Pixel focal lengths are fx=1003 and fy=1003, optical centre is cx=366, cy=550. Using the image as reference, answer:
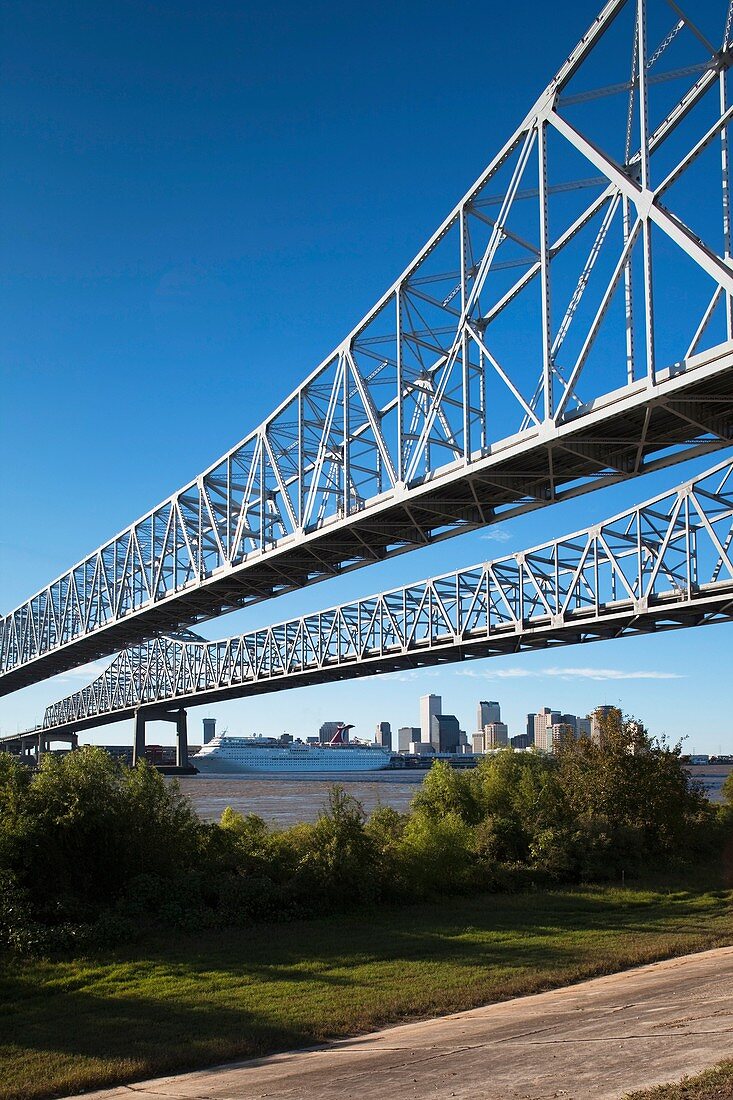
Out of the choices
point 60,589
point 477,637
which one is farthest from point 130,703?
point 477,637

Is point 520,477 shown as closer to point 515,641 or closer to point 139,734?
point 515,641

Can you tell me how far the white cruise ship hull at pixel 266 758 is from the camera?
173875 millimetres

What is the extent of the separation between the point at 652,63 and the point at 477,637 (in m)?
49.5

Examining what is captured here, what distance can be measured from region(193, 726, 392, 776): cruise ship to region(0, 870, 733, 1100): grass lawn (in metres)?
153

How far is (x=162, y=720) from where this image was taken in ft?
406

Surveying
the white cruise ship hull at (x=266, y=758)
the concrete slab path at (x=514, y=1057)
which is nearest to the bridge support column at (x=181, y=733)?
the white cruise ship hull at (x=266, y=758)

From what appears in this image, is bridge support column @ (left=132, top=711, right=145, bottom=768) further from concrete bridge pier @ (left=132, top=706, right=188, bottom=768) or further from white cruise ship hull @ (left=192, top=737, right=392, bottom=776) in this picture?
white cruise ship hull @ (left=192, top=737, right=392, bottom=776)

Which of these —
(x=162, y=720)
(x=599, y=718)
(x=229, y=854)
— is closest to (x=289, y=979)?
(x=229, y=854)

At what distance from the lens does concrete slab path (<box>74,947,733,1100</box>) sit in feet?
36.3

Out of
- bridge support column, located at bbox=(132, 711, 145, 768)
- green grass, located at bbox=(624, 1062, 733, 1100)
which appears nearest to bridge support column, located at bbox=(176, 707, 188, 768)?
bridge support column, located at bbox=(132, 711, 145, 768)

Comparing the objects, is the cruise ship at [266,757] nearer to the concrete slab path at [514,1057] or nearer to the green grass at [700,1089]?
the concrete slab path at [514,1057]

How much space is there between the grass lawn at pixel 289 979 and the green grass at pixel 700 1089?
9 centimetres

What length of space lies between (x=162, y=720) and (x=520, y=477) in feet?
352

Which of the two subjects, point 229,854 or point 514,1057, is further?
point 229,854
